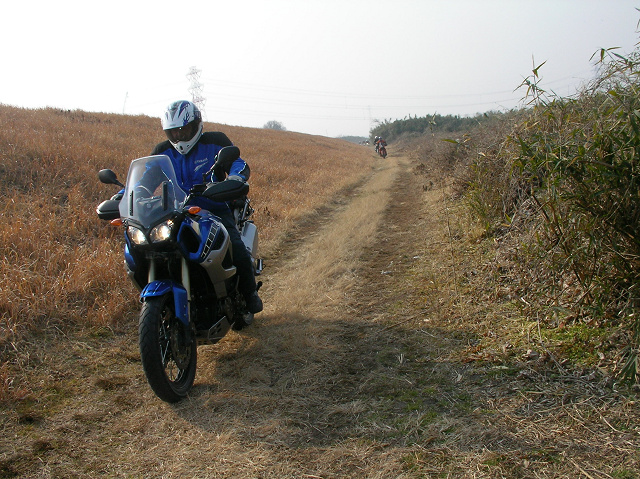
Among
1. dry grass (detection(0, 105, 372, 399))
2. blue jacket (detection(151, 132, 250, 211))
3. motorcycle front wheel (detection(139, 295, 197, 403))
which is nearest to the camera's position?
motorcycle front wheel (detection(139, 295, 197, 403))

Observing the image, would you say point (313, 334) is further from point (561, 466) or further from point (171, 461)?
point (561, 466)

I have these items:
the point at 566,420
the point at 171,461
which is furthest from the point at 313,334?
the point at 566,420

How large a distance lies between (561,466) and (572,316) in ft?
4.84

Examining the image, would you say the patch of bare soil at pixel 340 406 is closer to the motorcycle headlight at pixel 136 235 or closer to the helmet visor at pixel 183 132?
the motorcycle headlight at pixel 136 235

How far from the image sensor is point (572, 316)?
11.2 feet

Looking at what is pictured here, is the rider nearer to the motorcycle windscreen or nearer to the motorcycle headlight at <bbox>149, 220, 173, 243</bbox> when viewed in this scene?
the motorcycle windscreen

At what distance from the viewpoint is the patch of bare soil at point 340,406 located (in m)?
2.40

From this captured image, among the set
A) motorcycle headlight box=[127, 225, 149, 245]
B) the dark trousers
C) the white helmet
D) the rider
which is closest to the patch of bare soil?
the dark trousers

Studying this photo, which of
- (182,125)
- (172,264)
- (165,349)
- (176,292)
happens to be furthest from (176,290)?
(182,125)

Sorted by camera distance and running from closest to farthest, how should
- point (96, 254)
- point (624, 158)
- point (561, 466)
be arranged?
point (561, 466), point (624, 158), point (96, 254)

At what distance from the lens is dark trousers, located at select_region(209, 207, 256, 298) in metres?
3.99

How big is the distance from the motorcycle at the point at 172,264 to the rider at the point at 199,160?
237 mm

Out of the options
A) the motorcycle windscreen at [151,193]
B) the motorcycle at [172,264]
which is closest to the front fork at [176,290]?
the motorcycle at [172,264]

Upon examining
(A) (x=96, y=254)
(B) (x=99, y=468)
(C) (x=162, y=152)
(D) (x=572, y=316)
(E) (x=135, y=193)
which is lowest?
(B) (x=99, y=468)
